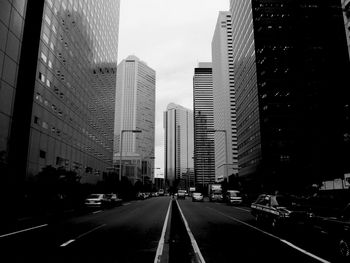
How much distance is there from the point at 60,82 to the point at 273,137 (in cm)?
6949

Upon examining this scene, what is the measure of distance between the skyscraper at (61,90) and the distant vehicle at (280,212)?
61.5 ft

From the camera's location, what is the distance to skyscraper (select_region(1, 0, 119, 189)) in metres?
32.2

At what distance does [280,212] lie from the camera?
42.5 feet

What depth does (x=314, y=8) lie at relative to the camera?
9700 cm

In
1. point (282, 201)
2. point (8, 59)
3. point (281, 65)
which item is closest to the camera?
point (282, 201)

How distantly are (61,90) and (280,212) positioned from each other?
1690 inches

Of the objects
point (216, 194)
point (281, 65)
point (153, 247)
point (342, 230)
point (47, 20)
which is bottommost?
point (153, 247)

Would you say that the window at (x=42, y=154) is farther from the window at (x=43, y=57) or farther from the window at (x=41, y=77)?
the window at (x=43, y=57)

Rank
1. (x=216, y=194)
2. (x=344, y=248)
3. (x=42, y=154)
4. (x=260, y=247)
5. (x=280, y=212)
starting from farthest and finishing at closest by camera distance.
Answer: (x=216, y=194)
(x=42, y=154)
(x=280, y=212)
(x=260, y=247)
(x=344, y=248)

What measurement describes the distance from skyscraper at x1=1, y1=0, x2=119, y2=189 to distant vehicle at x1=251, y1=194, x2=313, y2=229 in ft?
61.5

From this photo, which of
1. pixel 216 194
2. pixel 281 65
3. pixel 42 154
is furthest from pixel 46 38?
pixel 281 65

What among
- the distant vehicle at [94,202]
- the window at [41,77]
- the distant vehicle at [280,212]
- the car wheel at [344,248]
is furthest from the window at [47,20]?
the car wheel at [344,248]

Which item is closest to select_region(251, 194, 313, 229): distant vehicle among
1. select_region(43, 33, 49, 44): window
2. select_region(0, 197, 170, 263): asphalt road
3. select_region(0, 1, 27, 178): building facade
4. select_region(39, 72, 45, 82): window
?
select_region(0, 197, 170, 263): asphalt road

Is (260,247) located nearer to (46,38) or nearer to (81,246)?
(81,246)
